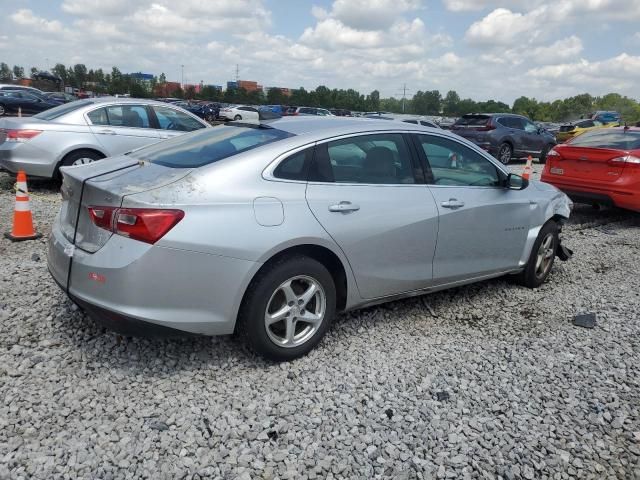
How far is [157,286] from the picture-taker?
2.94 meters

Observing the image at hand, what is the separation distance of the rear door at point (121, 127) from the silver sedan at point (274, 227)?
4.66 metres

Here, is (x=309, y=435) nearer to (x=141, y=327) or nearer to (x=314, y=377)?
(x=314, y=377)

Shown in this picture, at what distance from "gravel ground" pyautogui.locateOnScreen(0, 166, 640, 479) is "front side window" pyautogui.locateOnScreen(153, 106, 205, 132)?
490 cm

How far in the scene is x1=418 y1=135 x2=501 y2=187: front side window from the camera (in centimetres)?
421

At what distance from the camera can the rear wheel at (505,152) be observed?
16.6 meters

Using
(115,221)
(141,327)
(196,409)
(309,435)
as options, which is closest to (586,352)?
(309,435)

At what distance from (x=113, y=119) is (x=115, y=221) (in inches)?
242

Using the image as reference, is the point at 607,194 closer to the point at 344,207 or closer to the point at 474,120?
the point at 344,207

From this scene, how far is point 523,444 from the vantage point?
2.85m

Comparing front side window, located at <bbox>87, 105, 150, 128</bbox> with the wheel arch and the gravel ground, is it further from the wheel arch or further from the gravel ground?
the wheel arch

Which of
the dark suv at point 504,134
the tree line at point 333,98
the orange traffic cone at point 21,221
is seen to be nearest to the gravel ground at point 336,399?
the orange traffic cone at point 21,221

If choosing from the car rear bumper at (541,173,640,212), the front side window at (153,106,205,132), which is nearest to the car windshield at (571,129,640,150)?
the car rear bumper at (541,173,640,212)

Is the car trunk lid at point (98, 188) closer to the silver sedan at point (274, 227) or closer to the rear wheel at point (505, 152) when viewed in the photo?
the silver sedan at point (274, 227)

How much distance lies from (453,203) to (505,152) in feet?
44.8
